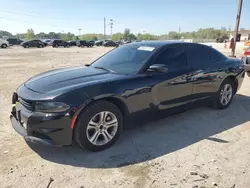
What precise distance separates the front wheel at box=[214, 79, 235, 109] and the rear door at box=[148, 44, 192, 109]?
1057mm

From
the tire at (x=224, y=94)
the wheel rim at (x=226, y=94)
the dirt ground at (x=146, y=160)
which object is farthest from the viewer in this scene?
the wheel rim at (x=226, y=94)

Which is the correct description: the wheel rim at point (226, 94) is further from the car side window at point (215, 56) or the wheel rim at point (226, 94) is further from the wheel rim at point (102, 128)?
the wheel rim at point (102, 128)

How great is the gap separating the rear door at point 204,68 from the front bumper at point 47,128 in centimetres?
259

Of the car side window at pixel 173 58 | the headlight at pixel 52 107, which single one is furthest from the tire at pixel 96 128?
the car side window at pixel 173 58

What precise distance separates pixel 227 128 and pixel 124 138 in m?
1.93

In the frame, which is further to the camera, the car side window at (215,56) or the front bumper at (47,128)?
the car side window at (215,56)

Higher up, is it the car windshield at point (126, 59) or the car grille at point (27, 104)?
the car windshield at point (126, 59)

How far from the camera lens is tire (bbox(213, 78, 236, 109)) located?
5.16 metres

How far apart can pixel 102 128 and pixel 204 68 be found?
251 cm

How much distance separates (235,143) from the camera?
3742 mm

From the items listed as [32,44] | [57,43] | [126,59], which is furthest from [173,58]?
[57,43]

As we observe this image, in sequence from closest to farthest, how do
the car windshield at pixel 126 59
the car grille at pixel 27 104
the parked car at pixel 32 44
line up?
the car grille at pixel 27 104 → the car windshield at pixel 126 59 → the parked car at pixel 32 44

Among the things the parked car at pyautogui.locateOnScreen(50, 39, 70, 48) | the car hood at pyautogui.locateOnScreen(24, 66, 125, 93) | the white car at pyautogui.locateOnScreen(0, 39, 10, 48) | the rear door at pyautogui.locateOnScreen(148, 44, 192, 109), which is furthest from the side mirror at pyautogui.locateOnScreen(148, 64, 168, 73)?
the parked car at pyautogui.locateOnScreen(50, 39, 70, 48)

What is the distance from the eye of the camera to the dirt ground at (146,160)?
2.76 meters
